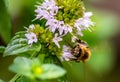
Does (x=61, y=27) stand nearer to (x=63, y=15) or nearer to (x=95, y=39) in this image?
(x=63, y=15)

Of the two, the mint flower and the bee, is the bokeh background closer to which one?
the bee

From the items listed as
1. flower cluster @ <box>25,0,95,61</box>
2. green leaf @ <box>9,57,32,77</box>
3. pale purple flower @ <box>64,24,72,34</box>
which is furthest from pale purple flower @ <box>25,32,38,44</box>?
green leaf @ <box>9,57,32,77</box>

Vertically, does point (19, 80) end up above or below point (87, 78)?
above

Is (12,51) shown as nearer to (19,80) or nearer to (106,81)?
(19,80)

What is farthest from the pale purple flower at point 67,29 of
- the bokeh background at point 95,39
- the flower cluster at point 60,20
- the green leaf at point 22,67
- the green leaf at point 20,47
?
the bokeh background at point 95,39

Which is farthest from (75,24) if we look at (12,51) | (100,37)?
(100,37)

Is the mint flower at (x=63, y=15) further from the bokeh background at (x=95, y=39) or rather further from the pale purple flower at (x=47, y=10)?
the bokeh background at (x=95, y=39)
